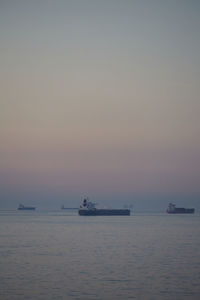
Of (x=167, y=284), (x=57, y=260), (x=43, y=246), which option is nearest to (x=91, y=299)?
(x=167, y=284)

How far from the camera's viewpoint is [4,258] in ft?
148

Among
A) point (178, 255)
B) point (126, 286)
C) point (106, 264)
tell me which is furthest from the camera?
point (178, 255)

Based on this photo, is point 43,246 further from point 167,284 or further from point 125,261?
point 167,284

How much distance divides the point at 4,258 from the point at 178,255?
18.0m

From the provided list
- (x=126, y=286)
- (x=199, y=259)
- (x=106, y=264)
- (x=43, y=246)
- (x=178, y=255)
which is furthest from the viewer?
(x=43, y=246)

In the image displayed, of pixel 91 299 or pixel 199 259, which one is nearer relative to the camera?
pixel 91 299

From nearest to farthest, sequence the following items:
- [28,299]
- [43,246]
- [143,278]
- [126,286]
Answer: [28,299] < [126,286] < [143,278] < [43,246]

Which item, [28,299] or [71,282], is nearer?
[28,299]

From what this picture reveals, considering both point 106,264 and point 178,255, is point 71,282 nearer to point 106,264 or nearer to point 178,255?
point 106,264

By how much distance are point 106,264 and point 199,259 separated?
32.5 feet

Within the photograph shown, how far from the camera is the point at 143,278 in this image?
34500 mm

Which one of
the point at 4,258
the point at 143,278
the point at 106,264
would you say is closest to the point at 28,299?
the point at 143,278

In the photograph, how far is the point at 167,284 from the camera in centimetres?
3234

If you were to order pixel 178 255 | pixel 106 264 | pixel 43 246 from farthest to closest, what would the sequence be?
pixel 43 246 → pixel 178 255 → pixel 106 264
